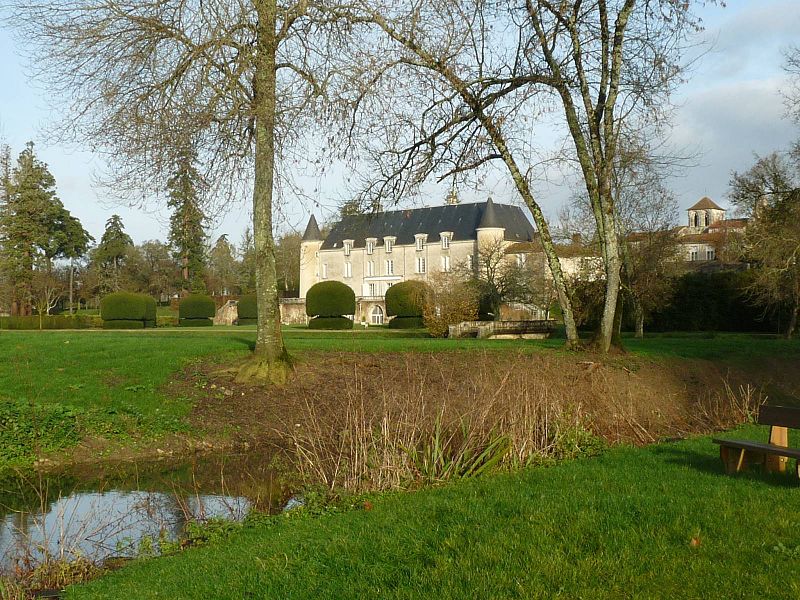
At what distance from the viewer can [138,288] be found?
76.9 metres

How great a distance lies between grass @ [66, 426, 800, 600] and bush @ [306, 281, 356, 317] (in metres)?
31.2

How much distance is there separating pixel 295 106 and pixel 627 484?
9.15 m

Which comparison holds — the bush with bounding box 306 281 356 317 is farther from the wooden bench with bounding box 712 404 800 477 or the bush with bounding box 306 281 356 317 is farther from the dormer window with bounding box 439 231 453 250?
the dormer window with bounding box 439 231 453 250

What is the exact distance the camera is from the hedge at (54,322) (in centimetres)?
4538

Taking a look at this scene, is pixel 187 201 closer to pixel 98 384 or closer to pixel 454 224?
pixel 98 384

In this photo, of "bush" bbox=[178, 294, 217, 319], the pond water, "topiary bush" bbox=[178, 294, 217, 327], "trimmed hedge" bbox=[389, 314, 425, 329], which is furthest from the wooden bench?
"bush" bbox=[178, 294, 217, 319]

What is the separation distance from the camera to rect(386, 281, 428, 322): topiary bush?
120 feet

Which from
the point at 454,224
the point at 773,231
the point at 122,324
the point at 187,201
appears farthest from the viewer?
the point at 454,224

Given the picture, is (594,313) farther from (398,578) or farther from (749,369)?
(398,578)

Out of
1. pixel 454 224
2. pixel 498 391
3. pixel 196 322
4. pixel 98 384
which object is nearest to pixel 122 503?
pixel 498 391

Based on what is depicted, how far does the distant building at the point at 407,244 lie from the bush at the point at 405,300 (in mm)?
25641

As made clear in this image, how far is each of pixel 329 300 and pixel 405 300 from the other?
12.7 ft

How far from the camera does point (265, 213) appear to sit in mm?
15453

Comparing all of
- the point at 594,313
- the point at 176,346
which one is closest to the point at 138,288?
the point at 594,313
